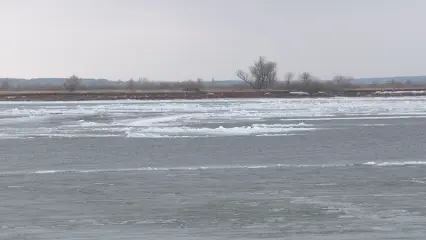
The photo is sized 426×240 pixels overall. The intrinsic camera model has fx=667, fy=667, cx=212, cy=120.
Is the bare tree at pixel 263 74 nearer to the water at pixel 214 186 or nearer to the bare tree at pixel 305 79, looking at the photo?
the bare tree at pixel 305 79

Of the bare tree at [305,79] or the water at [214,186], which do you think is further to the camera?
the bare tree at [305,79]

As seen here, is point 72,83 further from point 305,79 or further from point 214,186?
point 214,186

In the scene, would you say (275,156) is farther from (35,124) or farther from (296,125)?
(35,124)

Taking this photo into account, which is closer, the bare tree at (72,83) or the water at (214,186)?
the water at (214,186)

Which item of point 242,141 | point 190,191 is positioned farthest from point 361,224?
point 242,141

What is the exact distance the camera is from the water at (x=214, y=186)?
8.38 meters

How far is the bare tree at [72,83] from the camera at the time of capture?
308 feet

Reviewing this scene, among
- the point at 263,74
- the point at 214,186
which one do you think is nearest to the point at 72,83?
the point at 263,74

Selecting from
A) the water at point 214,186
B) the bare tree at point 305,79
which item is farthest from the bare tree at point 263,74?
the water at point 214,186

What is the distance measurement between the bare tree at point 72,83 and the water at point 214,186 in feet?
241

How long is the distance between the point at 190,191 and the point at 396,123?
18.6 metres

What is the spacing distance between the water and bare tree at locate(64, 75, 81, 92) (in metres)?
73.5

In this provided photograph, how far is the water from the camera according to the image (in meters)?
8.38

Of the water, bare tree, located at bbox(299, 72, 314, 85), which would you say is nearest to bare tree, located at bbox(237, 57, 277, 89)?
bare tree, located at bbox(299, 72, 314, 85)
